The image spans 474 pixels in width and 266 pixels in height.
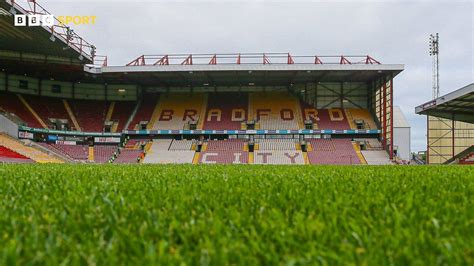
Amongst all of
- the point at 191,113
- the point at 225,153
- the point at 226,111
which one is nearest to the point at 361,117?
the point at 226,111

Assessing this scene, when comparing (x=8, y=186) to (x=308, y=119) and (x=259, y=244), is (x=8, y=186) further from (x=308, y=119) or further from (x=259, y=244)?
(x=308, y=119)

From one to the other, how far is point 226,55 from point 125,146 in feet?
44.9

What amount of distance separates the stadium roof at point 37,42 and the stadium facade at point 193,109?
16cm

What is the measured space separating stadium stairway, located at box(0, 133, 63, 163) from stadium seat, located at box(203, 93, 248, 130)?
15227 mm

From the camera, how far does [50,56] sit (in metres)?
35.6

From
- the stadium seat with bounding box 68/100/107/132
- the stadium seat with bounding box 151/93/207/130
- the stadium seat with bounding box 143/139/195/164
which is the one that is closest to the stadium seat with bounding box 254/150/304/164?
the stadium seat with bounding box 143/139/195/164

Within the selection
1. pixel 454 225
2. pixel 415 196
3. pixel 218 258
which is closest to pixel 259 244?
pixel 218 258

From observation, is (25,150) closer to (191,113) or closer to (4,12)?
(4,12)

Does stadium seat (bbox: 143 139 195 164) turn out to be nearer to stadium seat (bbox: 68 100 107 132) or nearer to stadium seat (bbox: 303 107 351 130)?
stadium seat (bbox: 68 100 107 132)

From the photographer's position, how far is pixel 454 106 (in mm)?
34375

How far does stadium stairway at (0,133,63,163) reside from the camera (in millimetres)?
32531

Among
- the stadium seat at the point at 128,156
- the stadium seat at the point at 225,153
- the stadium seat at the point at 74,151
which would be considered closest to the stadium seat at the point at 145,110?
the stadium seat at the point at 128,156

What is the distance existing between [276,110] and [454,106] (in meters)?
17.1

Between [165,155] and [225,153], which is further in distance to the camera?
[225,153]
